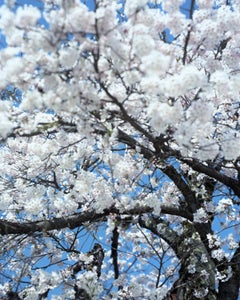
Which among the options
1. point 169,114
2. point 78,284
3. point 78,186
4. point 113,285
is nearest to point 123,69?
point 169,114

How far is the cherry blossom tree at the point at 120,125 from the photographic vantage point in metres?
3.21

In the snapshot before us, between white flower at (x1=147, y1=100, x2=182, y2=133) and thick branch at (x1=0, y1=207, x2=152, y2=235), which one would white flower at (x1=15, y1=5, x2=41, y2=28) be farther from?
thick branch at (x1=0, y1=207, x2=152, y2=235)

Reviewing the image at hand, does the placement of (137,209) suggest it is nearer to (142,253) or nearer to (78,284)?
(78,284)

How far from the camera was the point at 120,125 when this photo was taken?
14.1 feet

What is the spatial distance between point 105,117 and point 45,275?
301 centimetres

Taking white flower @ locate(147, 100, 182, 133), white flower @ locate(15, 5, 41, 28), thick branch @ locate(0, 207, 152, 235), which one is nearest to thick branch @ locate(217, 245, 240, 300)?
thick branch @ locate(0, 207, 152, 235)

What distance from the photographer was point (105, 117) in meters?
3.72

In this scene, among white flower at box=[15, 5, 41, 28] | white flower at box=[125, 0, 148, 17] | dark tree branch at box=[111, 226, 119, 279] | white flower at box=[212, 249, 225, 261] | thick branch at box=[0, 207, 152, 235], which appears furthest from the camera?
Result: dark tree branch at box=[111, 226, 119, 279]

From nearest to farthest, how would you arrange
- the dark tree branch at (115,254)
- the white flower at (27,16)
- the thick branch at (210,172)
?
1. the white flower at (27,16)
2. the thick branch at (210,172)
3. the dark tree branch at (115,254)

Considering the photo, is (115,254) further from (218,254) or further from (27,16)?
(27,16)

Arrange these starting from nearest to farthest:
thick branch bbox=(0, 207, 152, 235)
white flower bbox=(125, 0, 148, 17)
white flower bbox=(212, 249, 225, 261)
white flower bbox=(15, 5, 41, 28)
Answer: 1. white flower bbox=(15, 5, 41, 28)
2. white flower bbox=(125, 0, 148, 17)
3. thick branch bbox=(0, 207, 152, 235)
4. white flower bbox=(212, 249, 225, 261)

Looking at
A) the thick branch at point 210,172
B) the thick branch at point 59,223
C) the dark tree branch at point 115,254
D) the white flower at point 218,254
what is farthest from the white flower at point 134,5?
the dark tree branch at point 115,254

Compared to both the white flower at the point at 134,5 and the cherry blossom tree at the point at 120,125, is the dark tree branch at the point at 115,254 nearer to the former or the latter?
the cherry blossom tree at the point at 120,125

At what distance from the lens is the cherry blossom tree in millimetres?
3207
